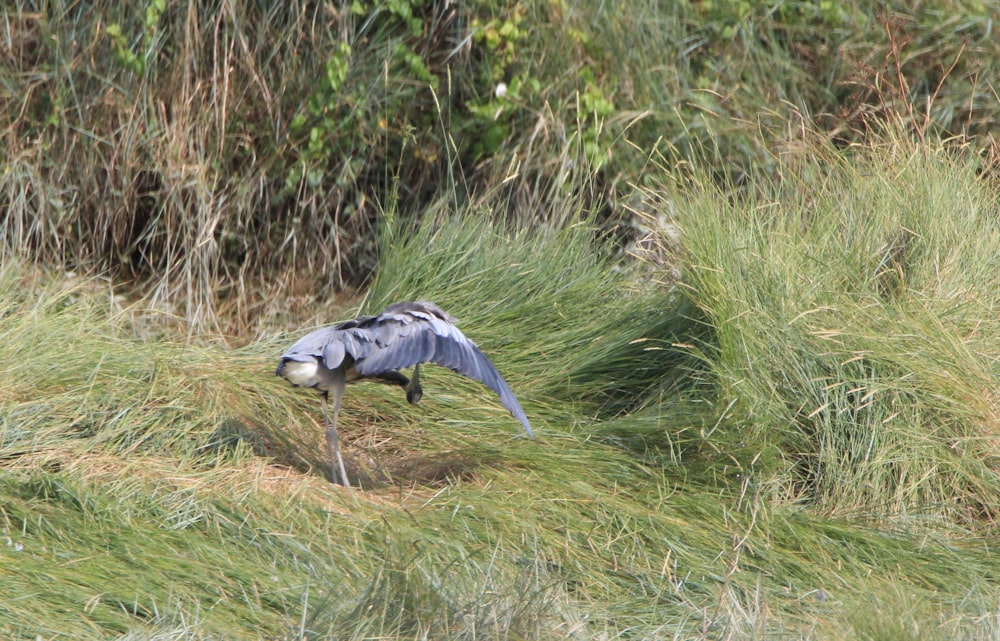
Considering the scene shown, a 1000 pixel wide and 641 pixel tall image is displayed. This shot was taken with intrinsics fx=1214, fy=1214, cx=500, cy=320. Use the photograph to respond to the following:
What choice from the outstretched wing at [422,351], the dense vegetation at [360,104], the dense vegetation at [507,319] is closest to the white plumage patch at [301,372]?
the outstretched wing at [422,351]

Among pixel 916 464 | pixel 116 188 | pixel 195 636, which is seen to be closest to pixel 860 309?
pixel 916 464

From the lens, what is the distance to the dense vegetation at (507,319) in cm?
334

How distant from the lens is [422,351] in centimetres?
376

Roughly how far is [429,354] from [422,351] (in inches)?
1.1

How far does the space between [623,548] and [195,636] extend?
4.20ft

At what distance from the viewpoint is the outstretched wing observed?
376 cm

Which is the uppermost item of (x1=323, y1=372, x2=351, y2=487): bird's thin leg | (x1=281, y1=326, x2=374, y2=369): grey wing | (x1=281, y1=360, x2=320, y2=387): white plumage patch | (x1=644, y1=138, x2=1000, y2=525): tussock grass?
(x1=644, y1=138, x2=1000, y2=525): tussock grass

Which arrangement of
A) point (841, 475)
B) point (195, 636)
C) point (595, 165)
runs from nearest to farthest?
point (195, 636) → point (841, 475) → point (595, 165)

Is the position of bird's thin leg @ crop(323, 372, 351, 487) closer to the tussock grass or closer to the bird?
the bird

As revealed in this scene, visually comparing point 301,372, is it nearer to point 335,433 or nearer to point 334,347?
point 334,347

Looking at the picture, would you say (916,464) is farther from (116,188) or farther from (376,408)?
(116,188)

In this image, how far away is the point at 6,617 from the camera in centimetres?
296

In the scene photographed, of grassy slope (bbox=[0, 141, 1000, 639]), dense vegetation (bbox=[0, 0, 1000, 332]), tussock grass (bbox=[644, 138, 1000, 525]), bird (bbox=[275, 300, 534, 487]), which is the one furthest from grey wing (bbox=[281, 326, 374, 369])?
dense vegetation (bbox=[0, 0, 1000, 332])

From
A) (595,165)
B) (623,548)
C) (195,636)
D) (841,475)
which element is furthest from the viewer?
(595,165)
